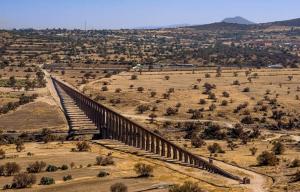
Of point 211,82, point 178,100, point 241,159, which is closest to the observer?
point 241,159

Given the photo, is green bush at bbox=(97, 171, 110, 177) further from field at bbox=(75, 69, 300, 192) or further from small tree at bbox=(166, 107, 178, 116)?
small tree at bbox=(166, 107, 178, 116)

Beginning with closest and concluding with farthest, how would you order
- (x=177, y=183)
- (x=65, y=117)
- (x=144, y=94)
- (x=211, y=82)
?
(x=177, y=183) < (x=65, y=117) < (x=144, y=94) < (x=211, y=82)

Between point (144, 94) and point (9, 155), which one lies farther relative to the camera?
point (144, 94)

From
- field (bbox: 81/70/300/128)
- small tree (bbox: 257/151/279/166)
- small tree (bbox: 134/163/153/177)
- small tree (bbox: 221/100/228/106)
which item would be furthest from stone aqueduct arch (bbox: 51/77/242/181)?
small tree (bbox: 221/100/228/106)

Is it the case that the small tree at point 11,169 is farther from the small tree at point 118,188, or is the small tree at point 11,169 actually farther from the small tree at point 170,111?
the small tree at point 170,111

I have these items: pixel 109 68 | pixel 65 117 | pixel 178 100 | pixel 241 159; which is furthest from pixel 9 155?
pixel 109 68

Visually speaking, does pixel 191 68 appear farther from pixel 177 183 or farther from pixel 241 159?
pixel 177 183

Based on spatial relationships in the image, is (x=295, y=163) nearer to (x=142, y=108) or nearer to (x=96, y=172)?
(x=96, y=172)

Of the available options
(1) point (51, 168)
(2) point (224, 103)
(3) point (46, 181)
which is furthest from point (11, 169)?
(2) point (224, 103)
